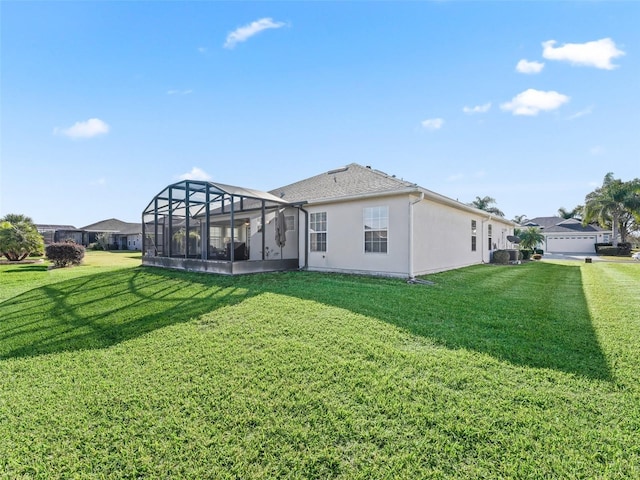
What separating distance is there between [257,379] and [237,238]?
43.1ft

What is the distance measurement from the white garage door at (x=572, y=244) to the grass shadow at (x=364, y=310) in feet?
113

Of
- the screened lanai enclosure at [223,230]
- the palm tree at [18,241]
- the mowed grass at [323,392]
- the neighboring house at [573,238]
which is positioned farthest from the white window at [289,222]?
the neighboring house at [573,238]

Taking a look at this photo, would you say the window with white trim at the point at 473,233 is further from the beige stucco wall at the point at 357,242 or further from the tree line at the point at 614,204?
the tree line at the point at 614,204

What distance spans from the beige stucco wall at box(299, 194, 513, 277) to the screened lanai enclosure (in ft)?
3.24

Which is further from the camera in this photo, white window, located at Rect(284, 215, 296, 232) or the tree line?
the tree line

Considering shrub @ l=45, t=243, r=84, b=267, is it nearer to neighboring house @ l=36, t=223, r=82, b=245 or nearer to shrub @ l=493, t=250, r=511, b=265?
shrub @ l=493, t=250, r=511, b=265

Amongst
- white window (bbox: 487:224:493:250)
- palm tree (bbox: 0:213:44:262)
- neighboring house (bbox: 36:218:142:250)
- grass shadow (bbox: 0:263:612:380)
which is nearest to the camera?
grass shadow (bbox: 0:263:612:380)

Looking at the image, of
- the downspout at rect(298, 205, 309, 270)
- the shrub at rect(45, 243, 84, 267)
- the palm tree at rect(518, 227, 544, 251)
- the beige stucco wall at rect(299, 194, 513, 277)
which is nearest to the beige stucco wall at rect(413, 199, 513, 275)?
the beige stucco wall at rect(299, 194, 513, 277)

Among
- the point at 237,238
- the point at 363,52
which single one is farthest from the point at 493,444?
the point at 237,238

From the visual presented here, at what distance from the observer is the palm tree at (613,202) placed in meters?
28.7

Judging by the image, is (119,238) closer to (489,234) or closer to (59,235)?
(59,235)

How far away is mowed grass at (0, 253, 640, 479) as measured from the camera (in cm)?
A: 239

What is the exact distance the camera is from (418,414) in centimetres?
284

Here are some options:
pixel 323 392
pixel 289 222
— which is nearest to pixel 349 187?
pixel 289 222
